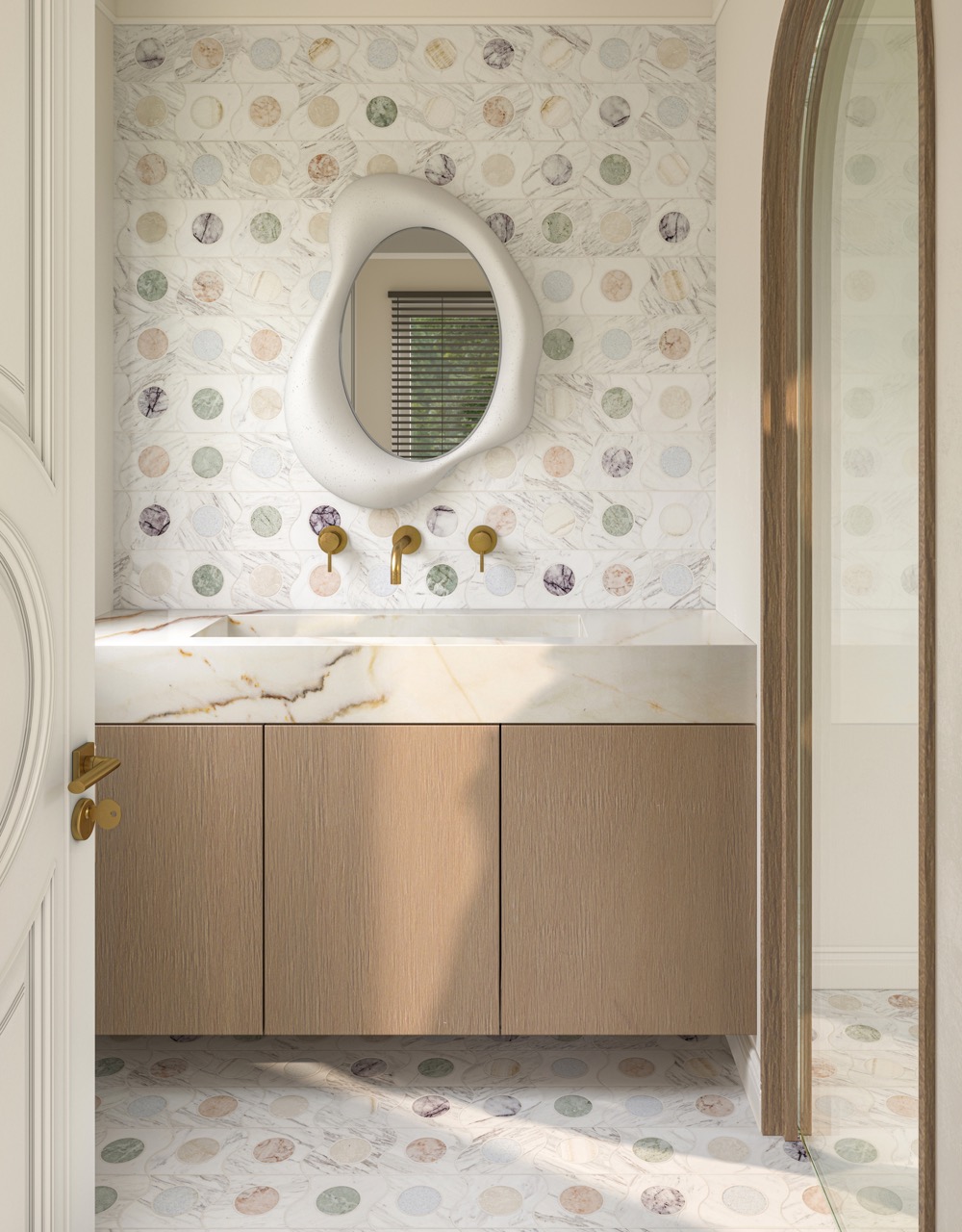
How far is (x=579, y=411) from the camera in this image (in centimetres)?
259

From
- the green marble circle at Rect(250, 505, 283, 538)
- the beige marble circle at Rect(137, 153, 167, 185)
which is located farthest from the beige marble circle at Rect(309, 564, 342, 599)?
the beige marble circle at Rect(137, 153, 167, 185)

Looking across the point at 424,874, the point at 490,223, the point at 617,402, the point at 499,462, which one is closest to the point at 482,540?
the point at 499,462

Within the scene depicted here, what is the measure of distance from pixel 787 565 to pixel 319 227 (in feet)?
4.55

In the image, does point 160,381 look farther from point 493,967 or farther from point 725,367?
point 493,967

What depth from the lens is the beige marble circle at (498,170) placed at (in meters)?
2.55

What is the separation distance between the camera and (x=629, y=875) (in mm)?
2084

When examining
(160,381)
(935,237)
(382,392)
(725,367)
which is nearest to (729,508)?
(725,367)

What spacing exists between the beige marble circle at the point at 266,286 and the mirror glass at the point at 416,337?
7.5 inches

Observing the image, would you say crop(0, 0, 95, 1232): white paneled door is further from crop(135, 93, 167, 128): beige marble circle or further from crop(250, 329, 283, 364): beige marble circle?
crop(135, 93, 167, 128): beige marble circle

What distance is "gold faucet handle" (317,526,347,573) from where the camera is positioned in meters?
2.58

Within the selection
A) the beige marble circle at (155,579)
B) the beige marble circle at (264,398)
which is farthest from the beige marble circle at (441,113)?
the beige marble circle at (155,579)

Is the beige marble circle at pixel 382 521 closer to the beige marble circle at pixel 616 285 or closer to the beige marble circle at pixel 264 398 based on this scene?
the beige marble circle at pixel 264 398

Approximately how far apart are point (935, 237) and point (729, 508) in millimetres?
1224

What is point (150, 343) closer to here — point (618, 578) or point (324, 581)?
point (324, 581)
